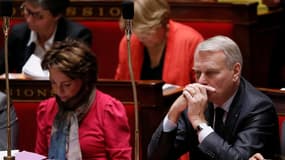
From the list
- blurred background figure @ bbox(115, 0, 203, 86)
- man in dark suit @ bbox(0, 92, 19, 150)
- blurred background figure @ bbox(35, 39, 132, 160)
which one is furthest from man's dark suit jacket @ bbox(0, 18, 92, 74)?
blurred background figure @ bbox(35, 39, 132, 160)

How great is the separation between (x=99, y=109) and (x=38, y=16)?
132cm

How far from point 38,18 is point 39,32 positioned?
0.08 m

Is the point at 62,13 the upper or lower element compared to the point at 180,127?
upper

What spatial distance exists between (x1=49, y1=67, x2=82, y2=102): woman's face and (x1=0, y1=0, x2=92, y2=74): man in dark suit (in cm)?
125

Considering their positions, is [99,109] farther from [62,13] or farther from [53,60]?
[62,13]

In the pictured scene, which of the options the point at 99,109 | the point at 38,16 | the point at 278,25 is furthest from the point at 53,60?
the point at 278,25

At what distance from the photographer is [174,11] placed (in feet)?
16.2

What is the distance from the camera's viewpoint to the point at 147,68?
4.22 metres

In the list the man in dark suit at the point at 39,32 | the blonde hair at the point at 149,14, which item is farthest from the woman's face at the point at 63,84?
the man in dark suit at the point at 39,32

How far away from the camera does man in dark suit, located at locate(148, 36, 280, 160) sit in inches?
107

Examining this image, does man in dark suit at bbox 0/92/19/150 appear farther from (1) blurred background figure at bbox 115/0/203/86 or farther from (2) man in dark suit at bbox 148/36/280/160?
(1) blurred background figure at bbox 115/0/203/86

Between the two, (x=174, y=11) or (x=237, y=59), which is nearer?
(x=237, y=59)

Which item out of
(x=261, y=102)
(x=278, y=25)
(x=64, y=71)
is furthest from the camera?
(x=278, y=25)

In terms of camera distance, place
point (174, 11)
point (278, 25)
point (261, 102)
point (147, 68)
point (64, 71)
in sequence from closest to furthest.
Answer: point (261, 102), point (64, 71), point (147, 68), point (174, 11), point (278, 25)
